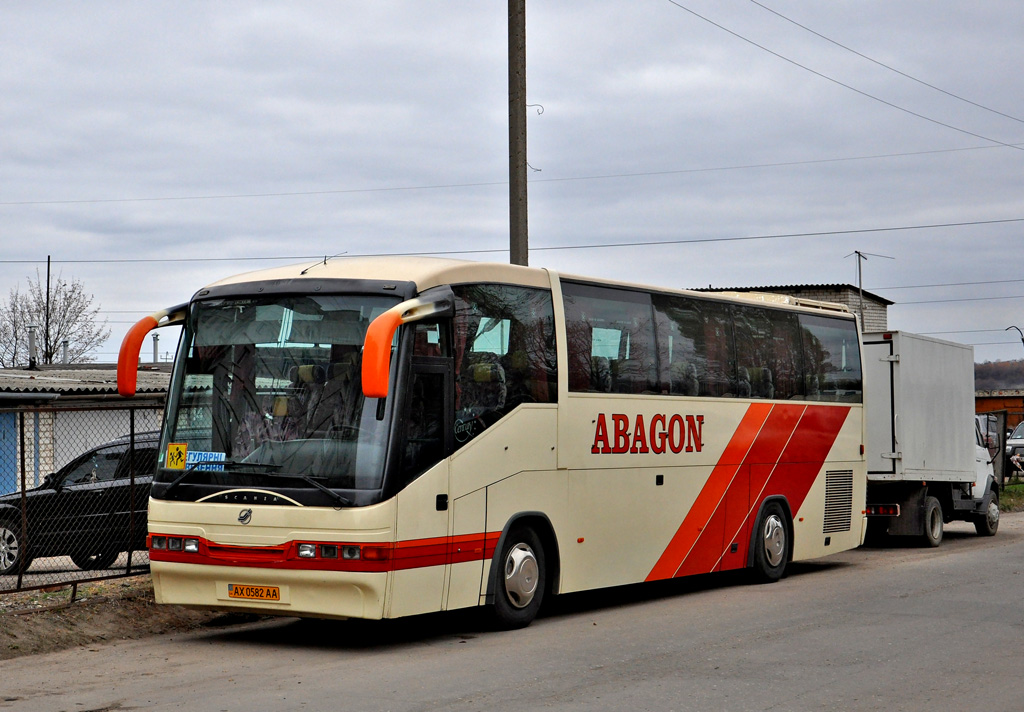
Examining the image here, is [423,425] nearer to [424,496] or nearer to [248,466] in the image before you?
[424,496]

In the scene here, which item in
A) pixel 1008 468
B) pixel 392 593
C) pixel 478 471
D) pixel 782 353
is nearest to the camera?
pixel 392 593

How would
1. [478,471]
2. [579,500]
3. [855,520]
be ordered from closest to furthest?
[478,471] < [579,500] < [855,520]

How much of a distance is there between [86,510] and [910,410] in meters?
12.5

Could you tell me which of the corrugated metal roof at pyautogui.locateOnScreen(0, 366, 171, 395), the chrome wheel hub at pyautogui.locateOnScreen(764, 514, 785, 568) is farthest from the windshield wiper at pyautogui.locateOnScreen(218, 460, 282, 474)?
the corrugated metal roof at pyautogui.locateOnScreen(0, 366, 171, 395)

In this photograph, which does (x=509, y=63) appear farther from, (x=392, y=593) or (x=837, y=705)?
(x=837, y=705)

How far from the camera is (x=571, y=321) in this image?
491 inches

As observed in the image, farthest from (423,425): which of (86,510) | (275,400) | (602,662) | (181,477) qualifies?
(86,510)

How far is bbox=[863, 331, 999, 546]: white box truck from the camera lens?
65.6 ft

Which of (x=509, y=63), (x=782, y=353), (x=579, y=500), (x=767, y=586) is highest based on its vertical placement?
(x=509, y=63)

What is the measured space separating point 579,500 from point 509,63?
7067 mm

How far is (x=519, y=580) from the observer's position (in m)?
11.4

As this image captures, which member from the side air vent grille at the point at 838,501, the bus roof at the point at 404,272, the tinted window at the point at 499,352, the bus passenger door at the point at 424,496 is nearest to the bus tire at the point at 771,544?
the side air vent grille at the point at 838,501

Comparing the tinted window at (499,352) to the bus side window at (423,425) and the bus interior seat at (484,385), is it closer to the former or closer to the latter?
the bus interior seat at (484,385)

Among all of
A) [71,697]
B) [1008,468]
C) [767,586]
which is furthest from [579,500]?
[1008,468]
